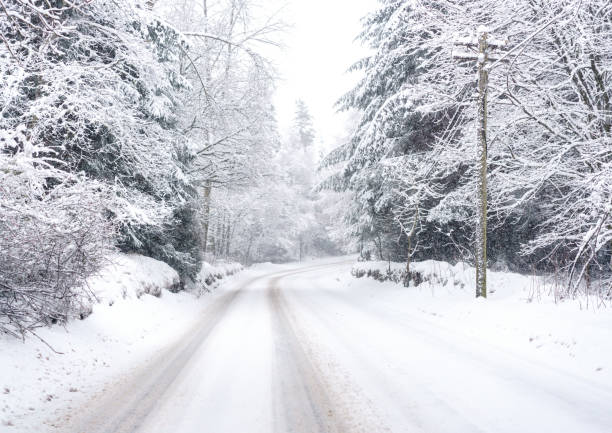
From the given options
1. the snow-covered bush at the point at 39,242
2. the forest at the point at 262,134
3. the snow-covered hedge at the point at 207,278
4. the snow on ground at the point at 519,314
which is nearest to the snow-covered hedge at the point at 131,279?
the forest at the point at 262,134

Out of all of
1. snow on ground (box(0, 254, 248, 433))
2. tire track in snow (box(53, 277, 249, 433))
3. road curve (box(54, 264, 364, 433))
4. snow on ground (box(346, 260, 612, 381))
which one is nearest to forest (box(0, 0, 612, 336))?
snow on ground (box(0, 254, 248, 433))

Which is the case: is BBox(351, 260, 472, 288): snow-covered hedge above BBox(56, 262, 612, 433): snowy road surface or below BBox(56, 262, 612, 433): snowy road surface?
above

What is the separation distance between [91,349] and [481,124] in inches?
399

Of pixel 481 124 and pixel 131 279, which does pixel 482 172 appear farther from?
pixel 131 279

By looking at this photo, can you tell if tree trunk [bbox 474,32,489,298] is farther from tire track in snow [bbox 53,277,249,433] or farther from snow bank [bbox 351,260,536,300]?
tire track in snow [bbox 53,277,249,433]

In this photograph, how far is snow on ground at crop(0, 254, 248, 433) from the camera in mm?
4352

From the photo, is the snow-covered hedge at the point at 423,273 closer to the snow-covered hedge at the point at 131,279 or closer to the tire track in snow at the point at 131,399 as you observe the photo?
the tire track in snow at the point at 131,399

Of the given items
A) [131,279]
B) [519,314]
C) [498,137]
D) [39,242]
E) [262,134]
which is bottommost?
[519,314]

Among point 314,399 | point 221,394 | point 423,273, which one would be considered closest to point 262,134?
point 423,273

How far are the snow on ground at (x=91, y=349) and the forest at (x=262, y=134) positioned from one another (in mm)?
521

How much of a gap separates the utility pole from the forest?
63 mm

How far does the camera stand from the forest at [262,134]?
6.17m

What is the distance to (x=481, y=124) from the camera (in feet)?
33.8

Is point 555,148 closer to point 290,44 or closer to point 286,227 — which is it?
point 290,44
